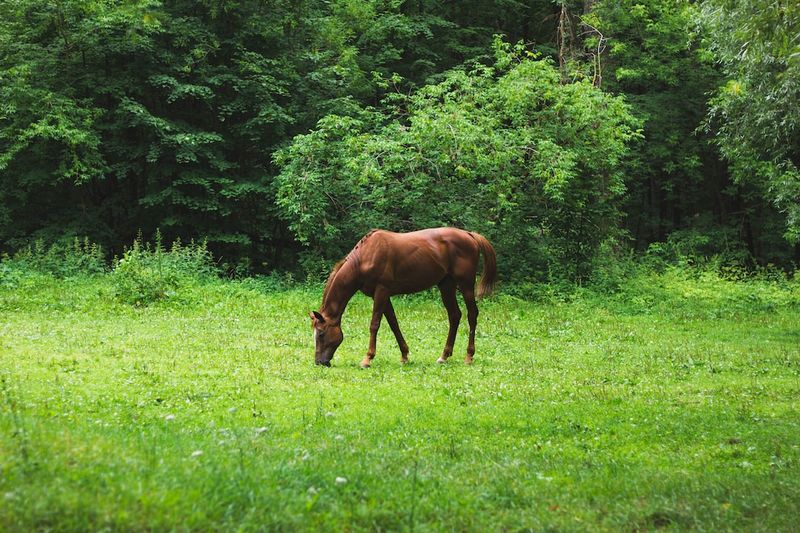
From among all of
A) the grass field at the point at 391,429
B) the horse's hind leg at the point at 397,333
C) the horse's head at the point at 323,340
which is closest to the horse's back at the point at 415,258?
the horse's hind leg at the point at 397,333

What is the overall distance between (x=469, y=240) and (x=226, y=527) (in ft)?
33.2

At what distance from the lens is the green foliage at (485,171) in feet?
74.8

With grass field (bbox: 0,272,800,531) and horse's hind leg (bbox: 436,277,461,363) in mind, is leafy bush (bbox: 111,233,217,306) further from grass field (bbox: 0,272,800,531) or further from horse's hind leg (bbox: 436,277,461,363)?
horse's hind leg (bbox: 436,277,461,363)

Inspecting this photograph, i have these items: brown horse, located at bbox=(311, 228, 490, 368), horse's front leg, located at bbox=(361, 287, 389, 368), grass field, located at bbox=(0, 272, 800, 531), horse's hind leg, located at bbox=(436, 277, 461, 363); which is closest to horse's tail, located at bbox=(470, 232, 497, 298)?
brown horse, located at bbox=(311, 228, 490, 368)

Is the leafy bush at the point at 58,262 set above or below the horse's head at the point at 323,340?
below

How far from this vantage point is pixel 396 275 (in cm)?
1332

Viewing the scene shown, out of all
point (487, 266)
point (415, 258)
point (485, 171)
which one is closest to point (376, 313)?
point (415, 258)

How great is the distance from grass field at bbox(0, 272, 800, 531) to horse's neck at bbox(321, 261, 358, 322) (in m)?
0.97

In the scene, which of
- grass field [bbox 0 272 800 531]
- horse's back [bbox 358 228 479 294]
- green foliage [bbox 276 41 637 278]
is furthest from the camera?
green foliage [bbox 276 41 637 278]

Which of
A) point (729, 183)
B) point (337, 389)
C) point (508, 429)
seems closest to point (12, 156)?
point (337, 389)

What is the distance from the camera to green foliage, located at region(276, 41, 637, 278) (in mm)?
22797

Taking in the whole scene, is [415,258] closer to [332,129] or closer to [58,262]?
[332,129]

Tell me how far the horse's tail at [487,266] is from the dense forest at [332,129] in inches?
332

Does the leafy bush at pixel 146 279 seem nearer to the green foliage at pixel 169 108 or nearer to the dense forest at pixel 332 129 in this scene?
the dense forest at pixel 332 129
